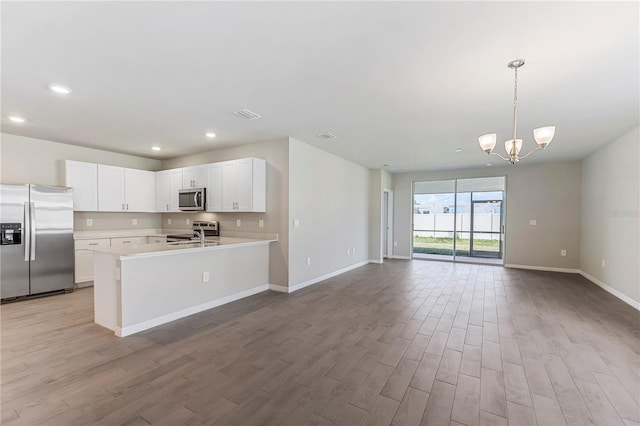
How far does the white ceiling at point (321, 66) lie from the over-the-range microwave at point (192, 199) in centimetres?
132

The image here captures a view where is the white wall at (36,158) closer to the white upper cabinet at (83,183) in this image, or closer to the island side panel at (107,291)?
the white upper cabinet at (83,183)

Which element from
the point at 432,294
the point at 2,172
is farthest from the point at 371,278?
the point at 2,172

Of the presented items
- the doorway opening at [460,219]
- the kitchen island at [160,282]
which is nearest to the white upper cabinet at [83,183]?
the kitchen island at [160,282]

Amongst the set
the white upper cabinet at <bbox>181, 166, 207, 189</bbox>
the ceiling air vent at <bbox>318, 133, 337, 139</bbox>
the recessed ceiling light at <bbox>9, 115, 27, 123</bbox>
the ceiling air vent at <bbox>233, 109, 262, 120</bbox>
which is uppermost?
the ceiling air vent at <bbox>233, 109, 262, 120</bbox>

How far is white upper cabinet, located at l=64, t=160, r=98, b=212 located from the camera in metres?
4.97

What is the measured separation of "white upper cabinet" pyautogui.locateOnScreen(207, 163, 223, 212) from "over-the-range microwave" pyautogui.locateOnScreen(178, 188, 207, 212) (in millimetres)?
104

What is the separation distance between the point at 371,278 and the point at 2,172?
661 centimetres

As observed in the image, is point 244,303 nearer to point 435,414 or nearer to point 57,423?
point 57,423

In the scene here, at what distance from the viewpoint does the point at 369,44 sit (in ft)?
6.86

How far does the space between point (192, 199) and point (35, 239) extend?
7.61ft

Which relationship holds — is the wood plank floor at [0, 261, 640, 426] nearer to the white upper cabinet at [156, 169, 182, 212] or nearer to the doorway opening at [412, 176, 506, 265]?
the white upper cabinet at [156, 169, 182, 212]

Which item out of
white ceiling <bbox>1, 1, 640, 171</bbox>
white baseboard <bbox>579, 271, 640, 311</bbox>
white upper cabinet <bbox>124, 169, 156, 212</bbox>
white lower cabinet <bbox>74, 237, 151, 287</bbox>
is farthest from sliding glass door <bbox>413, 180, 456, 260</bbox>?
white lower cabinet <bbox>74, 237, 151, 287</bbox>

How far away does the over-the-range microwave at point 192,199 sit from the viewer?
17.2 feet

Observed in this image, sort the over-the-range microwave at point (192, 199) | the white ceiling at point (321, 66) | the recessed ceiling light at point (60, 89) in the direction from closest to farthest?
1. the white ceiling at point (321, 66)
2. the recessed ceiling light at point (60, 89)
3. the over-the-range microwave at point (192, 199)
